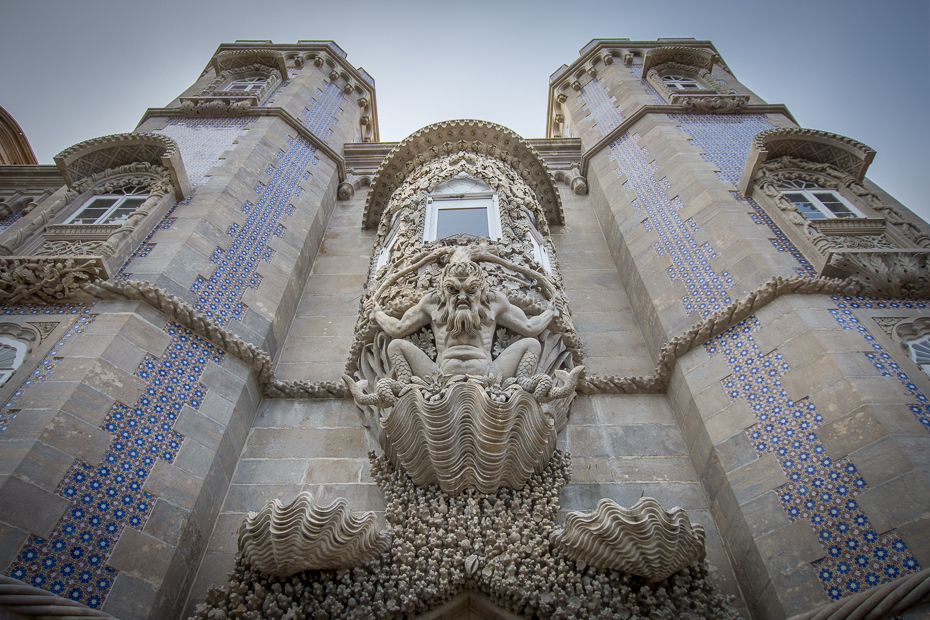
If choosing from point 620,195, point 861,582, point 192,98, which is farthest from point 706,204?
point 192,98

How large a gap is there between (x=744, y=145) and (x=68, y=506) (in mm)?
10905

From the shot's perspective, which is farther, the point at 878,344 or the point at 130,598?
the point at 878,344

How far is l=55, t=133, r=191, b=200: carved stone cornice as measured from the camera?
30.1ft

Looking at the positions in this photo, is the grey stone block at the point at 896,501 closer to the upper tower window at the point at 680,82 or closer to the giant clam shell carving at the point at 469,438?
the giant clam shell carving at the point at 469,438

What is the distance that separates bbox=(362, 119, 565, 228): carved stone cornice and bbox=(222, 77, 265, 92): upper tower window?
5.69 meters

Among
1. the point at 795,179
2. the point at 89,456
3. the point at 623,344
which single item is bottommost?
the point at 89,456

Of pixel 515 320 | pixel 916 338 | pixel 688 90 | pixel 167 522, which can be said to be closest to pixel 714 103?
pixel 688 90

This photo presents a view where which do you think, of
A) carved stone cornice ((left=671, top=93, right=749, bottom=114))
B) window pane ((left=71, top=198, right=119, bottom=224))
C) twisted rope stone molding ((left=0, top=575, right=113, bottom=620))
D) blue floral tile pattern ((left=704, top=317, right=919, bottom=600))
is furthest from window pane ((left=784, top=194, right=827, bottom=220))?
window pane ((left=71, top=198, right=119, bottom=224))

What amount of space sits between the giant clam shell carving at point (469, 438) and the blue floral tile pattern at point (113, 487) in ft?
7.19

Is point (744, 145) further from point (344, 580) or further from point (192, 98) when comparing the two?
point (192, 98)

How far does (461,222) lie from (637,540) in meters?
5.32

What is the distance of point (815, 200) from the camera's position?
28.9ft

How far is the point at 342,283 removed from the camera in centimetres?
933

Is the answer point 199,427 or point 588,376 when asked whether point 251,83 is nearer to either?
point 199,427
